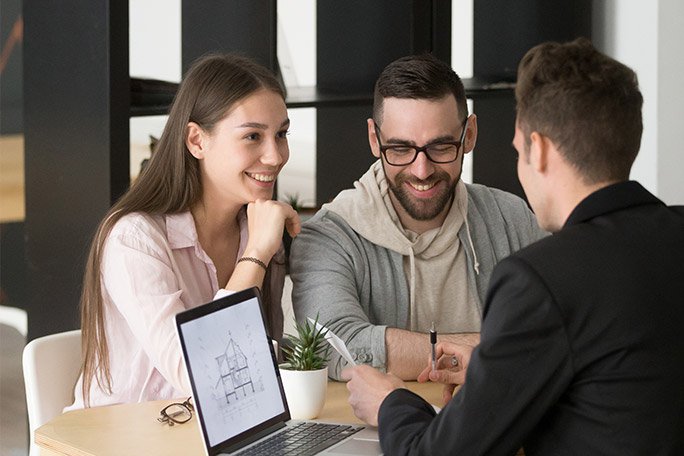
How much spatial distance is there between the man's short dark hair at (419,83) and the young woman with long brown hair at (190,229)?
0.83 ft

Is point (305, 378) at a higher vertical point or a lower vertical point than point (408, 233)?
lower

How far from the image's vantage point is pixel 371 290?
252 centimetres

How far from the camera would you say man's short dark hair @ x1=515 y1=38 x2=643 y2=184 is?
1.57 metres

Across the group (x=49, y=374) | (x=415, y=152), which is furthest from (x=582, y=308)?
(x=49, y=374)

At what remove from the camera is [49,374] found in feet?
7.90

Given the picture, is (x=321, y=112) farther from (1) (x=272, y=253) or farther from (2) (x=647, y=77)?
(1) (x=272, y=253)

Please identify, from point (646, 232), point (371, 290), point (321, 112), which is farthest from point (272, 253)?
point (321, 112)

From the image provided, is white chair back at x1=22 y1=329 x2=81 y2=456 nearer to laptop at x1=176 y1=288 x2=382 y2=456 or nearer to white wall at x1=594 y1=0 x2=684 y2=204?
laptop at x1=176 y1=288 x2=382 y2=456

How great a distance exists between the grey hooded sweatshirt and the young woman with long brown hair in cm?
11

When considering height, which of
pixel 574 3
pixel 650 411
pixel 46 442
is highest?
pixel 574 3

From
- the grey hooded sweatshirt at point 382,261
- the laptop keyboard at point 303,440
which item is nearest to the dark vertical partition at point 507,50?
the grey hooded sweatshirt at point 382,261

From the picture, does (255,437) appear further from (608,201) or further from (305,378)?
(608,201)

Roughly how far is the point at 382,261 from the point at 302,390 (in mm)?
585

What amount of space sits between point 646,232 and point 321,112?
257cm
